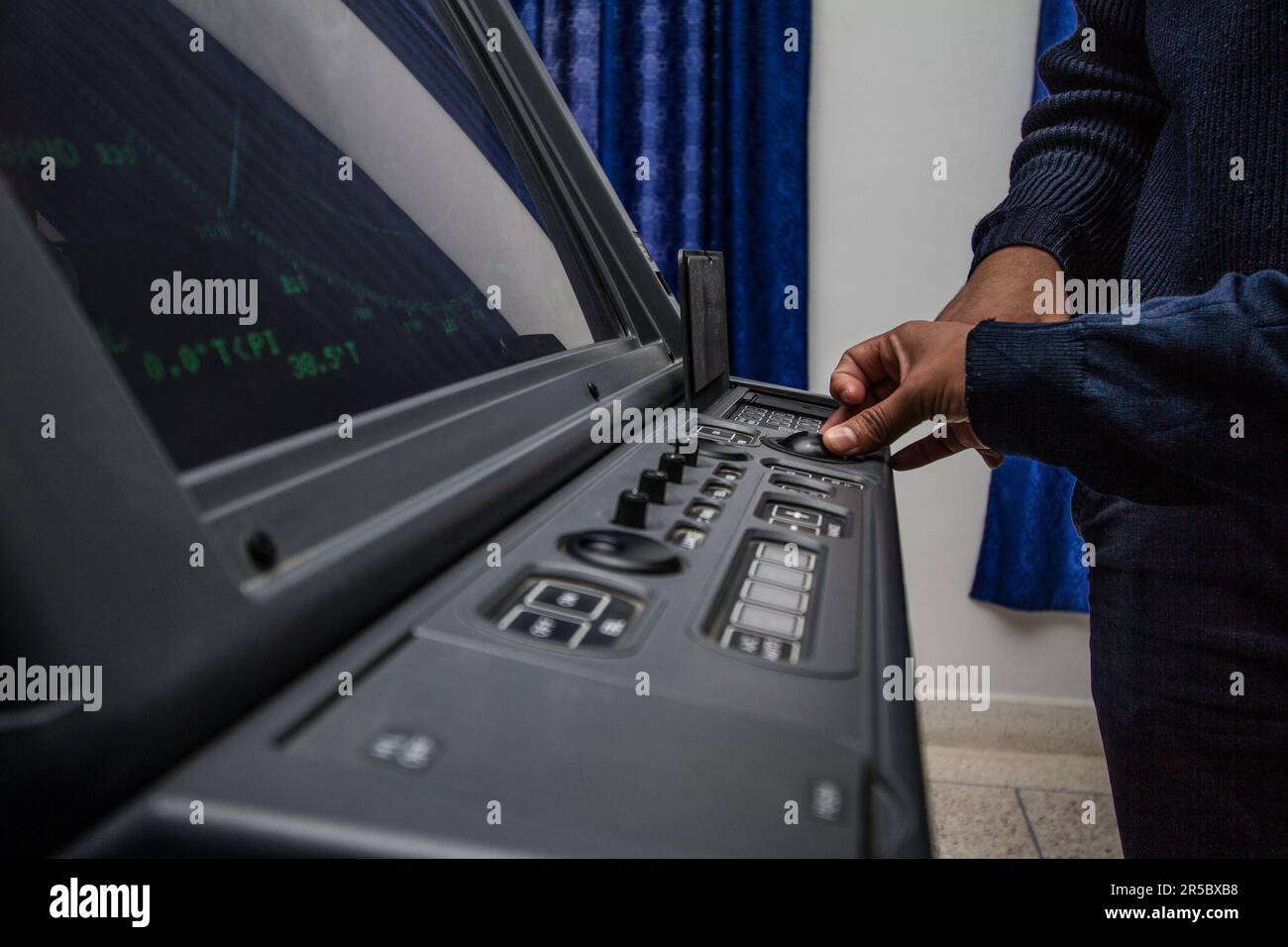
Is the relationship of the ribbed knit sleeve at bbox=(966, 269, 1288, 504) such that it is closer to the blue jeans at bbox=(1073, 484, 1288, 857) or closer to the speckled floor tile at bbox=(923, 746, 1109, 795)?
the blue jeans at bbox=(1073, 484, 1288, 857)

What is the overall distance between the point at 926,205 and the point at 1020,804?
4.84 feet

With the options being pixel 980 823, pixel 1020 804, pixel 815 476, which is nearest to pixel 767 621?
pixel 815 476

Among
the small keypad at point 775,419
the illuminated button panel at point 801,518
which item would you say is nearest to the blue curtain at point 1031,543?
the small keypad at point 775,419

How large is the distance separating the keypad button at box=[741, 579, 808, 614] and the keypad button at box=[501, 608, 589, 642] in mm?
95

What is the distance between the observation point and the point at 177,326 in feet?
1.22

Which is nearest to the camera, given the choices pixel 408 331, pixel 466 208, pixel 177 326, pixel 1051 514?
pixel 177 326

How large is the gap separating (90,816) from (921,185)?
7.29 feet

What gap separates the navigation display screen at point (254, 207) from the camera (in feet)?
1.18

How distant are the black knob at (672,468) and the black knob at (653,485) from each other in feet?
0.16

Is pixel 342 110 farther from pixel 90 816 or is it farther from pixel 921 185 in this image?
pixel 921 185

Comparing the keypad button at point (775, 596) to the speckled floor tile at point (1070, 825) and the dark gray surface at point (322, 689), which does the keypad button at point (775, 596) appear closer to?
the dark gray surface at point (322, 689)

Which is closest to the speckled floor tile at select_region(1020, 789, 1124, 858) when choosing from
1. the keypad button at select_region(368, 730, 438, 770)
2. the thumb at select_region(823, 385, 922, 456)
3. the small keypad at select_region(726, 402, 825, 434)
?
the small keypad at select_region(726, 402, 825, 434)

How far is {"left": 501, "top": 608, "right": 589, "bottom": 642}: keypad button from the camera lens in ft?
1.10

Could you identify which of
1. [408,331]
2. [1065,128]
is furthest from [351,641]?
[1065,128]
